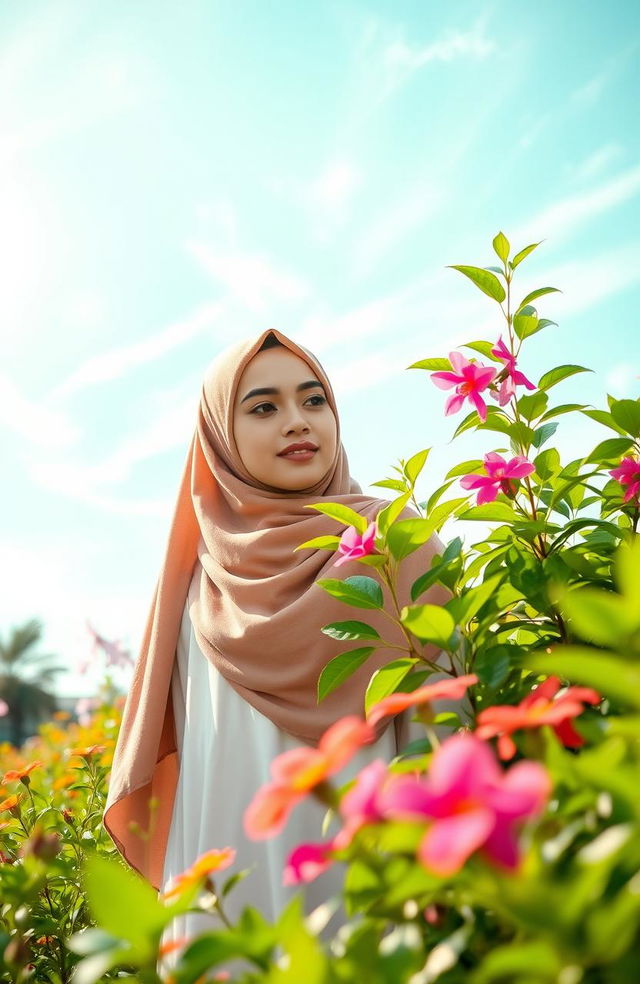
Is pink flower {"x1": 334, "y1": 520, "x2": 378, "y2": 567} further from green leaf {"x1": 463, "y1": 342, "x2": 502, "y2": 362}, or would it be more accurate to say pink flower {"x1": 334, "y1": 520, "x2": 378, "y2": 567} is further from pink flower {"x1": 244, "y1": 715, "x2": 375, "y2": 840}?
pink flower {"x1": 244, "y1": 715, "x2": 375, "y2": 840}

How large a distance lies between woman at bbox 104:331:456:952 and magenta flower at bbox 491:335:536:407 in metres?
0.35

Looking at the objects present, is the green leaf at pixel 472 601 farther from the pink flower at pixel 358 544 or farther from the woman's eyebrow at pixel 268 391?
the woman's eyebrow at pixel 268 391

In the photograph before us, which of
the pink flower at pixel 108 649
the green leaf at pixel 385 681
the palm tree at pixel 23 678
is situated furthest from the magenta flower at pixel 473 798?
the palm tree at pixel 23 678

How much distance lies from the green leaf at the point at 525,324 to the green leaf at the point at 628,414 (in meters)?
0.17

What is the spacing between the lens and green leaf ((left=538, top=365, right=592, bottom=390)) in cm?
133

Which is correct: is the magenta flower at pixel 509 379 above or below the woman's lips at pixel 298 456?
above

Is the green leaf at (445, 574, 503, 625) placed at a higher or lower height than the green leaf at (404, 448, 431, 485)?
lower

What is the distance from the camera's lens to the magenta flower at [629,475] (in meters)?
1.33

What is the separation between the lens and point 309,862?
58 cm

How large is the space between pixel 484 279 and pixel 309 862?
1.00 m

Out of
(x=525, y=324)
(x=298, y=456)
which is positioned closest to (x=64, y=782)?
(x=298, y=456)

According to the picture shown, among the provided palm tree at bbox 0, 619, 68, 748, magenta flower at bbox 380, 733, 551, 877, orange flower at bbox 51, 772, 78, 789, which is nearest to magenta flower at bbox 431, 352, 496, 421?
magenta flower at bbox 380, 733, 551, 877

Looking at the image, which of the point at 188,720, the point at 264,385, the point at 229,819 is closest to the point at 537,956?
the point at 229,819

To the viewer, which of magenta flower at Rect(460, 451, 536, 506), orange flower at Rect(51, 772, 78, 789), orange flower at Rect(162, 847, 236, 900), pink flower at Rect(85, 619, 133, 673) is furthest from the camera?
pink flower at Rect(85, 619, 133, 673)
